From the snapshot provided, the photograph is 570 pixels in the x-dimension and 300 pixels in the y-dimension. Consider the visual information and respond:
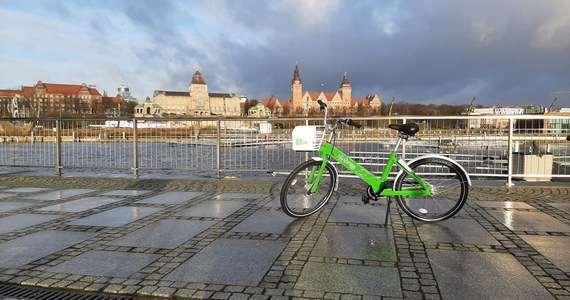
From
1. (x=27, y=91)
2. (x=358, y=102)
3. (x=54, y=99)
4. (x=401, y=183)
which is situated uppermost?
(x=27, y=91)

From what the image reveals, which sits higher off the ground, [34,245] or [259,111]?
[259,111]

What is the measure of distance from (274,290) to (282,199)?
2148 mm

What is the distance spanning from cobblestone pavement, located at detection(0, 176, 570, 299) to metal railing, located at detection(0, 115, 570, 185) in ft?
8.22

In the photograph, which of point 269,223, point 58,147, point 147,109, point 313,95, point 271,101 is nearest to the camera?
point 269,223

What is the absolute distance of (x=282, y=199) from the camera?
4992 millimetres

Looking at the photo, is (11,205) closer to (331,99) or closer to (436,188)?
(436,188)

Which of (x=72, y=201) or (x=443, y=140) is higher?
(x=443, y=140)

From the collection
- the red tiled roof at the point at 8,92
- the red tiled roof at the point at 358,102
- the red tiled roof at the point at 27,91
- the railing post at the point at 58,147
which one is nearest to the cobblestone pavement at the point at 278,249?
the railing post at the point at 58,147

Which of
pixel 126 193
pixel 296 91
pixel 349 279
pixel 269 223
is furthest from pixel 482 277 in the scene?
pixel 296 91

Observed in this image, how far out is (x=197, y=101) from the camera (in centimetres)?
15062

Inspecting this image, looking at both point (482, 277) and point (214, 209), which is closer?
point (482, 277)

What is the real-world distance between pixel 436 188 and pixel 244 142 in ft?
22.4

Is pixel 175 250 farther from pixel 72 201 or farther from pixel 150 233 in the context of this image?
pixel 72 201

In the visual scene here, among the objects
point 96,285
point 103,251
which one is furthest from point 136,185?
point 96,285
